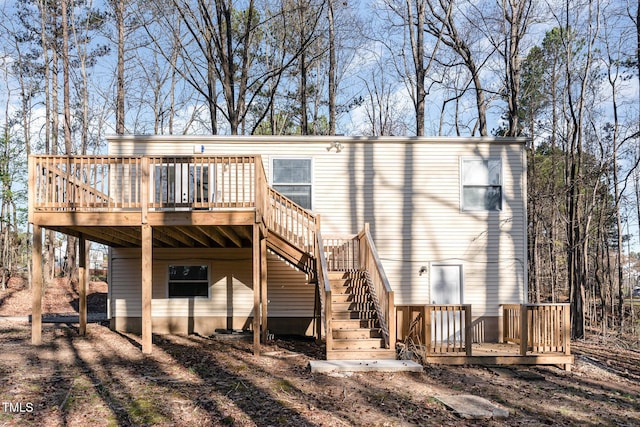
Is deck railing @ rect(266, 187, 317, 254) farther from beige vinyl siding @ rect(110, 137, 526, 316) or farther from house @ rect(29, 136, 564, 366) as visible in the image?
beige vinyl siding @ rect(110, 137, 526, 316)

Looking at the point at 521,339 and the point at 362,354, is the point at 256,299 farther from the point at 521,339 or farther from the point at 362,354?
the point at 521,339

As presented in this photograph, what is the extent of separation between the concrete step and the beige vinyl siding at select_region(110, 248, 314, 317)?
323 cm

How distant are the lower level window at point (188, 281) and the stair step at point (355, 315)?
4.21m

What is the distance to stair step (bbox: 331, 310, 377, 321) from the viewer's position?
1138 centimetres

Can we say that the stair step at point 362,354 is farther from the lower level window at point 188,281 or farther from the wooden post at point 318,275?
the lower level window at point 188,281

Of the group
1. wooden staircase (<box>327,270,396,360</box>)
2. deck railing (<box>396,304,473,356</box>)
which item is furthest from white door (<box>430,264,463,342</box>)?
wooden staircase (<box>327,270,396,360</box>)

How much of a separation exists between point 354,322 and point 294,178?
456cm

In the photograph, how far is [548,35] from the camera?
25.7 meters

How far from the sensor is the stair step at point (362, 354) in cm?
1030

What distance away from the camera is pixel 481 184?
569 inches

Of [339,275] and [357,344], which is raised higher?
[339,275]

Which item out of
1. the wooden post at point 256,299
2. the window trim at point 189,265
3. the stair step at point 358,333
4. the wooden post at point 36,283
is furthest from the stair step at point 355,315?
the wooden post at point 36,283

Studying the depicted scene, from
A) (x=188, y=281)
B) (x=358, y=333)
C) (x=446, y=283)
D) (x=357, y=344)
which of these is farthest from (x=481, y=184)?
(x=188, y=281)

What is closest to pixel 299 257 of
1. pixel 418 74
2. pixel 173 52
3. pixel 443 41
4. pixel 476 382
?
pixel 476 382
